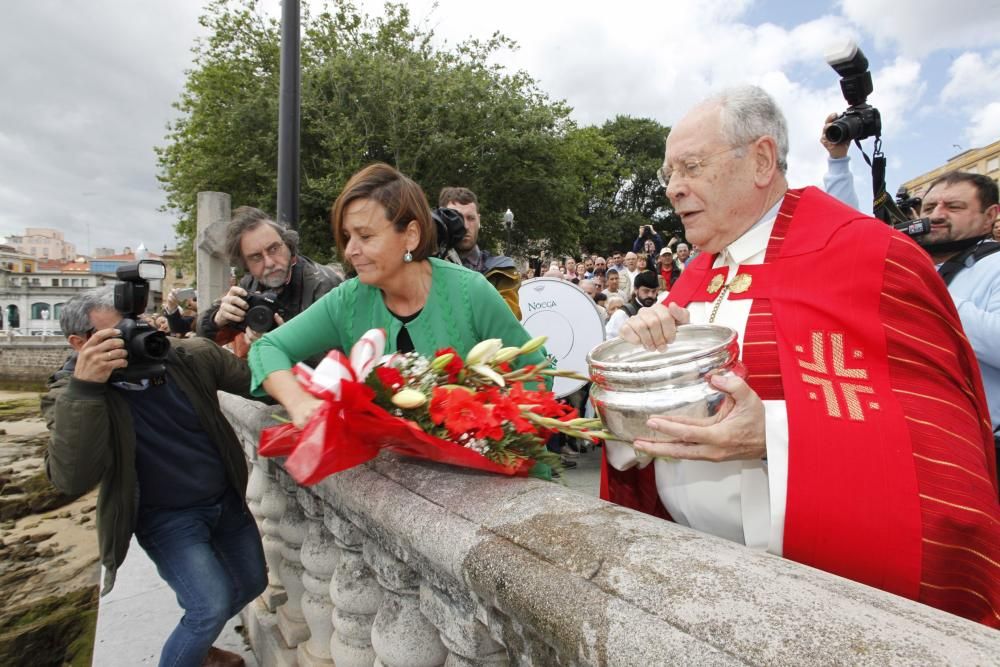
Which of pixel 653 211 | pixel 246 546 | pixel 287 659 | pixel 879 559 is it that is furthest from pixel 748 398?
pixel 653 211

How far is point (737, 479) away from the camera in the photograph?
1.53 m

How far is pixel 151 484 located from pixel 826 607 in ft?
8.70

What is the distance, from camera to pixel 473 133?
2017cm

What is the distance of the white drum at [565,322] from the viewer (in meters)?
5.36

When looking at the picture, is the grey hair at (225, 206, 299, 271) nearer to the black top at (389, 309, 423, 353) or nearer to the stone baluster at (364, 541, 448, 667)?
the black top at (389, 309, 423, 353)

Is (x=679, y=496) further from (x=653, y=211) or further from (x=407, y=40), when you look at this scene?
(x=653, y=211)

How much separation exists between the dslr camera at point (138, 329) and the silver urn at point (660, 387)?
5.99 ft

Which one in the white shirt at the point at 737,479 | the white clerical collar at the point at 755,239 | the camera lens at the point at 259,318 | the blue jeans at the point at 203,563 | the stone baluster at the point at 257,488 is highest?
the white clerical collar at the point at 755,239

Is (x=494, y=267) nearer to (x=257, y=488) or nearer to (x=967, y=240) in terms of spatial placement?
(x=257, y=488)

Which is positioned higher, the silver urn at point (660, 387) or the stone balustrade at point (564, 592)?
the silver urn at point (660, 387)

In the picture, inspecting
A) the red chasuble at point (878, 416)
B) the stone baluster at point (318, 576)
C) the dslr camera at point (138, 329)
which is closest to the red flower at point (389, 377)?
the stone baluster at point (318, 576)

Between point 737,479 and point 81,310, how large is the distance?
8.52 feet

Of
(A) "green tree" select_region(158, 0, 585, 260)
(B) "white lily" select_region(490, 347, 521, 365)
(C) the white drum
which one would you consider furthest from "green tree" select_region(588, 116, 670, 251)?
(B) "white lily" select_region(490, 347, 521, 365)

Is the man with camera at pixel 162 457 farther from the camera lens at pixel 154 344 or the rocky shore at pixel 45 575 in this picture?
the rocky shore at pixel 45 575
